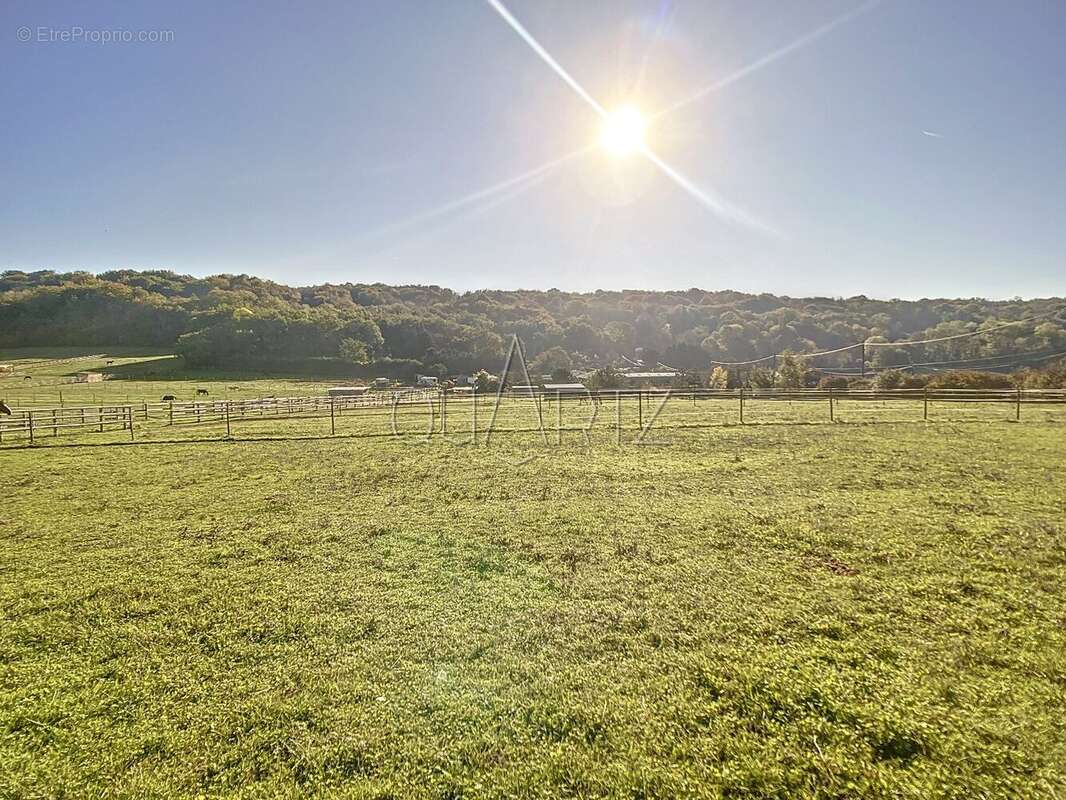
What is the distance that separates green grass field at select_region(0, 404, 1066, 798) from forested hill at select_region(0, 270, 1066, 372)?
2924 inches

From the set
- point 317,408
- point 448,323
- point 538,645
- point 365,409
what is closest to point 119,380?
point 317,408

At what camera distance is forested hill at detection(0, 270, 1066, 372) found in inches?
3056

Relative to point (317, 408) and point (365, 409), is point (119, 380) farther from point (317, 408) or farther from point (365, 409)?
point (365, 409)

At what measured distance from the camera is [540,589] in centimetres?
525

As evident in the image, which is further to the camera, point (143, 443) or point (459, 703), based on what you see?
point (143, 443)

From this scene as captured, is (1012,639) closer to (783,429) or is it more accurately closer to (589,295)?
(783,429)

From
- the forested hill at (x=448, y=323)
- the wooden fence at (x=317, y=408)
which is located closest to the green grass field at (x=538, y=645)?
the wooden fence at (x=317, y=408)

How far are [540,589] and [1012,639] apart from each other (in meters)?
4.10

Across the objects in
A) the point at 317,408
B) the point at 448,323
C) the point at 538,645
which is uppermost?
the point at 448,323

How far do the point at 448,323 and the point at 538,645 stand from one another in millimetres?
98145

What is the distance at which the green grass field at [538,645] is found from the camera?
9.39 feet

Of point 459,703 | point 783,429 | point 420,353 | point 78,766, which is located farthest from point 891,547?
point 420,353

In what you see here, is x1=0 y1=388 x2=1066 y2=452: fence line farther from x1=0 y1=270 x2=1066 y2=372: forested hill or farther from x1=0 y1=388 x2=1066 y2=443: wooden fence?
x1=0 y1=270 x2=1066 y2=372: forested hill

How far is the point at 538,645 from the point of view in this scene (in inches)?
164
